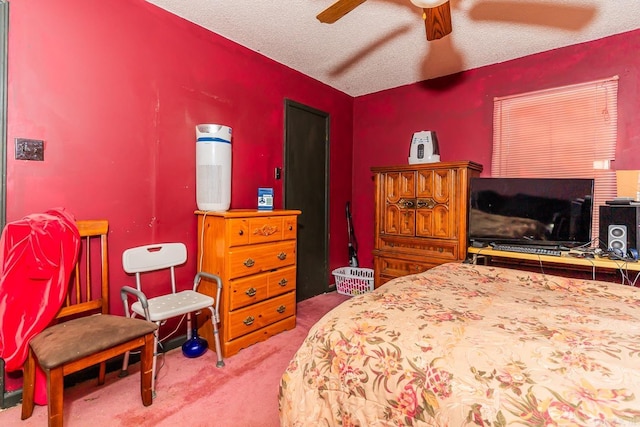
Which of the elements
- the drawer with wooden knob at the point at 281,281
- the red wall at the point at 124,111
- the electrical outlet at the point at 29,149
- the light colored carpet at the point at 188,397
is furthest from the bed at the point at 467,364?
the electrical outlet at the point at 29,149

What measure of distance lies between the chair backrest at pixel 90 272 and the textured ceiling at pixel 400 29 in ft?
5.33

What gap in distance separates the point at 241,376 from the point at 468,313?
148 cm

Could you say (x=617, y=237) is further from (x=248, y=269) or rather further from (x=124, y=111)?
(x=124, y=111)

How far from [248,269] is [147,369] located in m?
0.90

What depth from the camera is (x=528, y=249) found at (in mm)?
2609

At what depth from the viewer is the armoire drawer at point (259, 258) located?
2303mm

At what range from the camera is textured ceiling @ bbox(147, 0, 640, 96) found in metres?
2.28

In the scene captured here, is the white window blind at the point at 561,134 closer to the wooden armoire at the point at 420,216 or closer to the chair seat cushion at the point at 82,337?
the wooden armoire at the point at 420,216

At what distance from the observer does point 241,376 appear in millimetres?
2055

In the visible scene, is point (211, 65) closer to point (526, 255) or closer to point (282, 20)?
point (282, 20)

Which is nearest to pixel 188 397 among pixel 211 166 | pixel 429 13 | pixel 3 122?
pixel 211 166

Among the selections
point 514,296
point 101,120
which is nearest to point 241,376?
point 514,296

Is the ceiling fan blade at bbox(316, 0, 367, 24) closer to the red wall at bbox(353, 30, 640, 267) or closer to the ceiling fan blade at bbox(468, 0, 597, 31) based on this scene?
the ceiling fan blade at bbox(468, 0, 597, 31)

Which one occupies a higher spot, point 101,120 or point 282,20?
point 282,20
